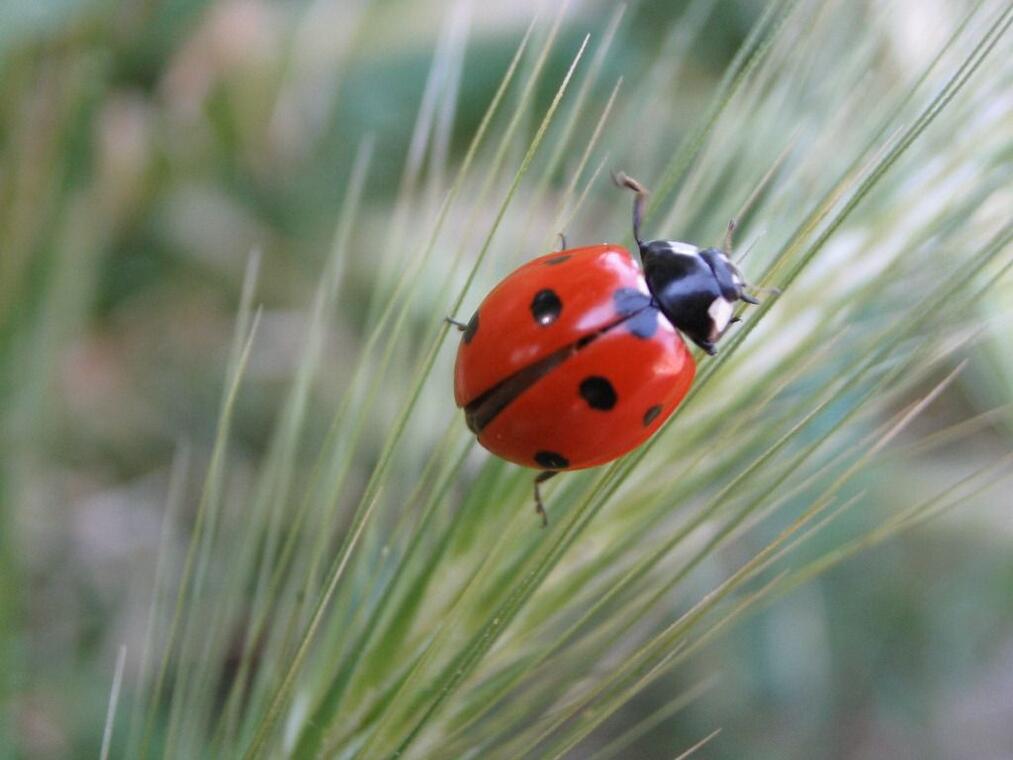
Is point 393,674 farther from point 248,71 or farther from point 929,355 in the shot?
point 248,71

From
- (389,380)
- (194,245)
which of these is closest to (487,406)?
(389,380)

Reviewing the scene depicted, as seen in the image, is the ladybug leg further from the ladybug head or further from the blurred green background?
the blurred green background

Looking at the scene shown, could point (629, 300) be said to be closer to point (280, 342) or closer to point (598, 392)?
point (598, 392)

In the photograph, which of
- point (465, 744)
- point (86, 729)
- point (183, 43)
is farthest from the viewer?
point (183, 43)

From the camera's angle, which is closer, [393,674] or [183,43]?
[393,674]

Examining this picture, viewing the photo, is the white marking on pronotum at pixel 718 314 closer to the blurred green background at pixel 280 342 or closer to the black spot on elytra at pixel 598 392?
the black spot on elytra at pixel 598 392

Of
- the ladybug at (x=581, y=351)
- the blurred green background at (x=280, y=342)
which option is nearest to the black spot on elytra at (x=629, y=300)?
the ladybug at (x=581, y=351)

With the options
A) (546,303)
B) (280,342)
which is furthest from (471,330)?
(280,342)
